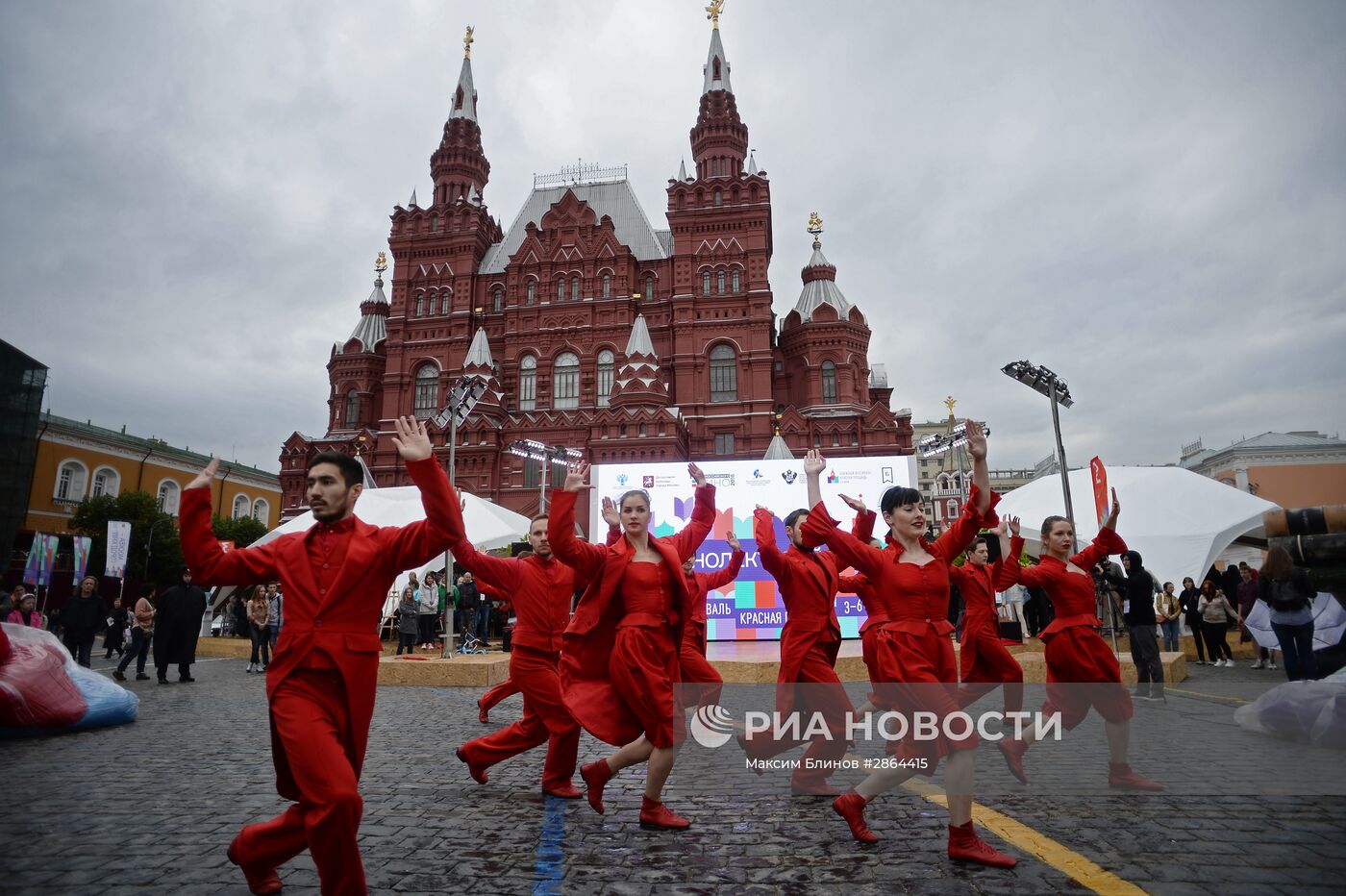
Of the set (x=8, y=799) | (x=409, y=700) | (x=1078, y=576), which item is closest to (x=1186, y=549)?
(x=1078, y=576)

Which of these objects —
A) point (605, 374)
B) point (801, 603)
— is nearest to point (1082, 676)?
point (801, 603)

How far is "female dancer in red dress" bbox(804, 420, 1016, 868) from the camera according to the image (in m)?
3.25

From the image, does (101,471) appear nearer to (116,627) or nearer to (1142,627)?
(116,627)

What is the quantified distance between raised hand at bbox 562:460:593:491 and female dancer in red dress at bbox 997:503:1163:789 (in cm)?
324

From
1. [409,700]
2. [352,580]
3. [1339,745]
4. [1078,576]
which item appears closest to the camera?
[352,580]

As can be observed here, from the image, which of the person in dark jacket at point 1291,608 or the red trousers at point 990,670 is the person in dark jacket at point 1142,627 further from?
the red trousers at point 990,670

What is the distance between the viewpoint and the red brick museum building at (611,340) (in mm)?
37625

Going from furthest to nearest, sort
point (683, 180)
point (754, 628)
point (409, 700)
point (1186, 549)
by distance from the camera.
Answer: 1. point (683, 180)
2. point (754, 628)
3. point (1186, 549)
4. point (409, 700)

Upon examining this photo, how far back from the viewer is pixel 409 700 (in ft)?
32.1

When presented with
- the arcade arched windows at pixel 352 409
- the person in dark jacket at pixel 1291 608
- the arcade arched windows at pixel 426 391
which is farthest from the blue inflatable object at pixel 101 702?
the arcade arched windows at pixel 352 409

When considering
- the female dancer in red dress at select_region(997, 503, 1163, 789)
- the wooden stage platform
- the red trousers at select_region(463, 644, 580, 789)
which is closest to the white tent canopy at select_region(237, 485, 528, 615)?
the wooden stage platform

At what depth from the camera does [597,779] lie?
403 centimetres

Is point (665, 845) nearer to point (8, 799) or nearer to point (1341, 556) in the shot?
point (1341, 556)

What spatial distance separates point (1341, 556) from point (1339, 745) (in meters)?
3.34
